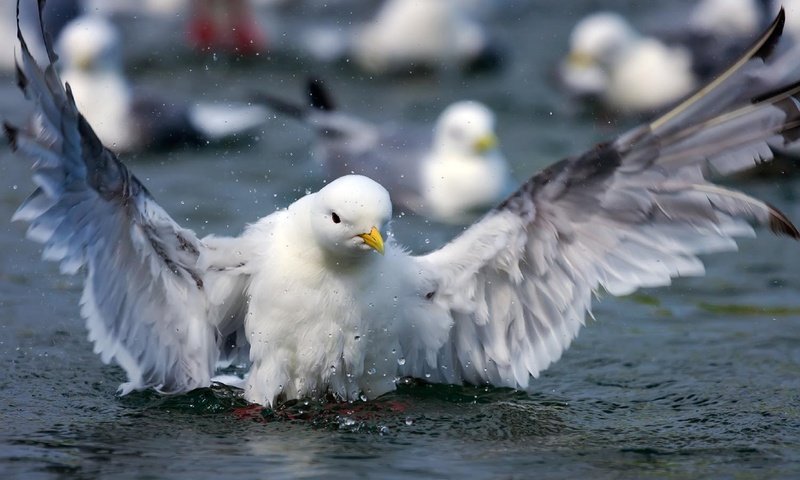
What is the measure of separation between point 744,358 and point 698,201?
1.57 m

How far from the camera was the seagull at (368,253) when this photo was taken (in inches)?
228

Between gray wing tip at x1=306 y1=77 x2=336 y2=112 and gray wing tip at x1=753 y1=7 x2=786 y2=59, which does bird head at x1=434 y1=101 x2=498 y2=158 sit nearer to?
gray wing tip at x1=306 y1=77 x2=336 y2=112

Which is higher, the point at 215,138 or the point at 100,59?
the point at 100,59

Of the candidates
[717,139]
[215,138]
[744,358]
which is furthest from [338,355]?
[215,138]

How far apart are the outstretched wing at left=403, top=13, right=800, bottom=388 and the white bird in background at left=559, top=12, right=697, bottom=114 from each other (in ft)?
22.4

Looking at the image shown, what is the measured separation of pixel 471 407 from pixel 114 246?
168 centimetres

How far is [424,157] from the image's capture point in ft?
34.2

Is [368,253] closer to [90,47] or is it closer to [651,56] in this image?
[90,47]

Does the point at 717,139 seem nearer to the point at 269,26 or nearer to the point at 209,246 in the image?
the point at 209,246

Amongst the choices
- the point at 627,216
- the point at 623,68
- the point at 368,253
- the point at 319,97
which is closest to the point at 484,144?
the point at 319,97

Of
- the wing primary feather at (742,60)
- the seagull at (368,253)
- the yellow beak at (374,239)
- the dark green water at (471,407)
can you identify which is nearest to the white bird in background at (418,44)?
the dark green water at (471,407)

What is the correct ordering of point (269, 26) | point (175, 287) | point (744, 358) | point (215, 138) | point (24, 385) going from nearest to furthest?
point (175, 287)
point (24, 385)
point (744, 358)
point (215, 138)
point (269, 26)

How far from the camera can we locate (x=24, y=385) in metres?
6.69

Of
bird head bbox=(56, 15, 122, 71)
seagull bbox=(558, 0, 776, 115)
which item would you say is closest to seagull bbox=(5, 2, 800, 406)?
bird head bbox=(56, 15, 122, 71)
